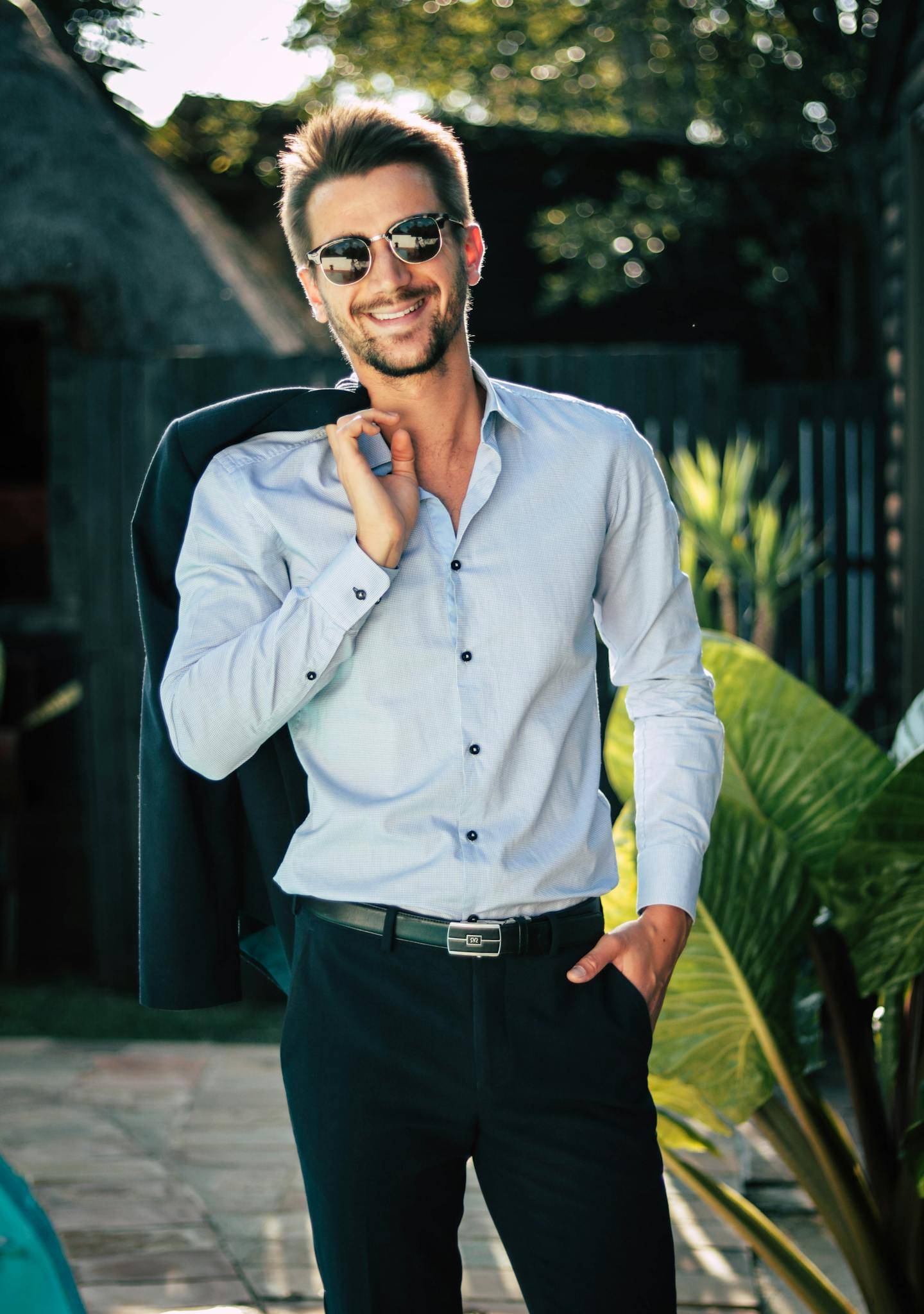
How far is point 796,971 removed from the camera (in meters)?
2.50

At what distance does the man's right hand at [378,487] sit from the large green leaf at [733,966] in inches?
38.6

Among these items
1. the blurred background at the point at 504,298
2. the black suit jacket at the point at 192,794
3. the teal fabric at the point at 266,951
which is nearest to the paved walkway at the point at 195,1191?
the blurred background at the point at 504,298

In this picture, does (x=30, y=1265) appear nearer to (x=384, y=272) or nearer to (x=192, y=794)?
(x=192, y=794)

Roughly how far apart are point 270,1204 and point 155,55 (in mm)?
8061

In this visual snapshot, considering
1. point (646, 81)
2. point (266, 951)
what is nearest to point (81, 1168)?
point (266, 951)

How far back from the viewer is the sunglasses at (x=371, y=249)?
1709 millimetres

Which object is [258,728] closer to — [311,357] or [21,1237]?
[21,1237]

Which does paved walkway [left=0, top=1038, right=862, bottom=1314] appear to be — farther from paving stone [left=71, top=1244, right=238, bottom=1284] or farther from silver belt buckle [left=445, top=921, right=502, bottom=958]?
silver belt buckle [left=445, top=921, right=502, bottom=958]

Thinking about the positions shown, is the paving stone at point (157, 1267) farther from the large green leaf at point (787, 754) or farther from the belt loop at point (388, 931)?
the belt loop at point (388, 931)

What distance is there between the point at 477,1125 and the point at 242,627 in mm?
633

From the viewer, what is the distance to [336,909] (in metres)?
1.66

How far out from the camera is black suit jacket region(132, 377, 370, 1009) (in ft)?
5.94

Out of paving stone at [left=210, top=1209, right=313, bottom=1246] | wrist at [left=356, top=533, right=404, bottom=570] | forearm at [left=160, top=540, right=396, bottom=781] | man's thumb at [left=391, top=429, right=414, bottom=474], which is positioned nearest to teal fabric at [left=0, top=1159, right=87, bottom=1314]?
forearm at [left=160, top=540, right=396, bottom=781]

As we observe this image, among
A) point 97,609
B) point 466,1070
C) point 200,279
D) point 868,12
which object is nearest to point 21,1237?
point 466,1070
